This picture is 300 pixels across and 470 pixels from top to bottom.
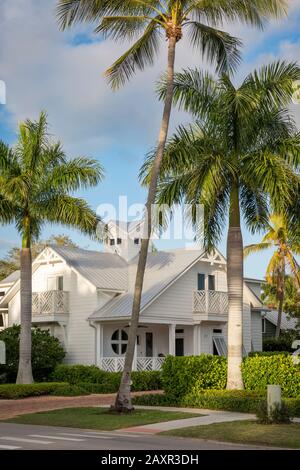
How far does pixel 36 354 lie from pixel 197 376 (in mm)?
10231

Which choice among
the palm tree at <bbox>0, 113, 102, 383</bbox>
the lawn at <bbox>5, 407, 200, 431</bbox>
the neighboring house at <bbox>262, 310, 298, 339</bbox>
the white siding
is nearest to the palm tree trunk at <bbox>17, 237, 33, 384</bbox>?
the palm tree at <bbox>0, 113, 102, 383</bbox>

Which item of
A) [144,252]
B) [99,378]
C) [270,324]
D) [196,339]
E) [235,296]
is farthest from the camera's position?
[270,324]

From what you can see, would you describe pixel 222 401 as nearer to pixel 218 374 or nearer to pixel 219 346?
pixel 218 374

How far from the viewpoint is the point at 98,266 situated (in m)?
39.3

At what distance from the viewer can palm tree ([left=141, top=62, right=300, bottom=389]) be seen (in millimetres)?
23406

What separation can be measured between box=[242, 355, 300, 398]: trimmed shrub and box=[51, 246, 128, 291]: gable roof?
13957 millimetres

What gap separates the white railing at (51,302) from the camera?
123ft

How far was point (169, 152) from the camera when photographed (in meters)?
24.4

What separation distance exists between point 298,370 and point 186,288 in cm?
1533

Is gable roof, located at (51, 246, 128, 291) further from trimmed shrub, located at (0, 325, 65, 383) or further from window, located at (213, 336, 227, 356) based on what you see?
window, located at (213, 336, 227, 356)

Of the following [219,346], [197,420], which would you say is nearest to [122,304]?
[219,346]
